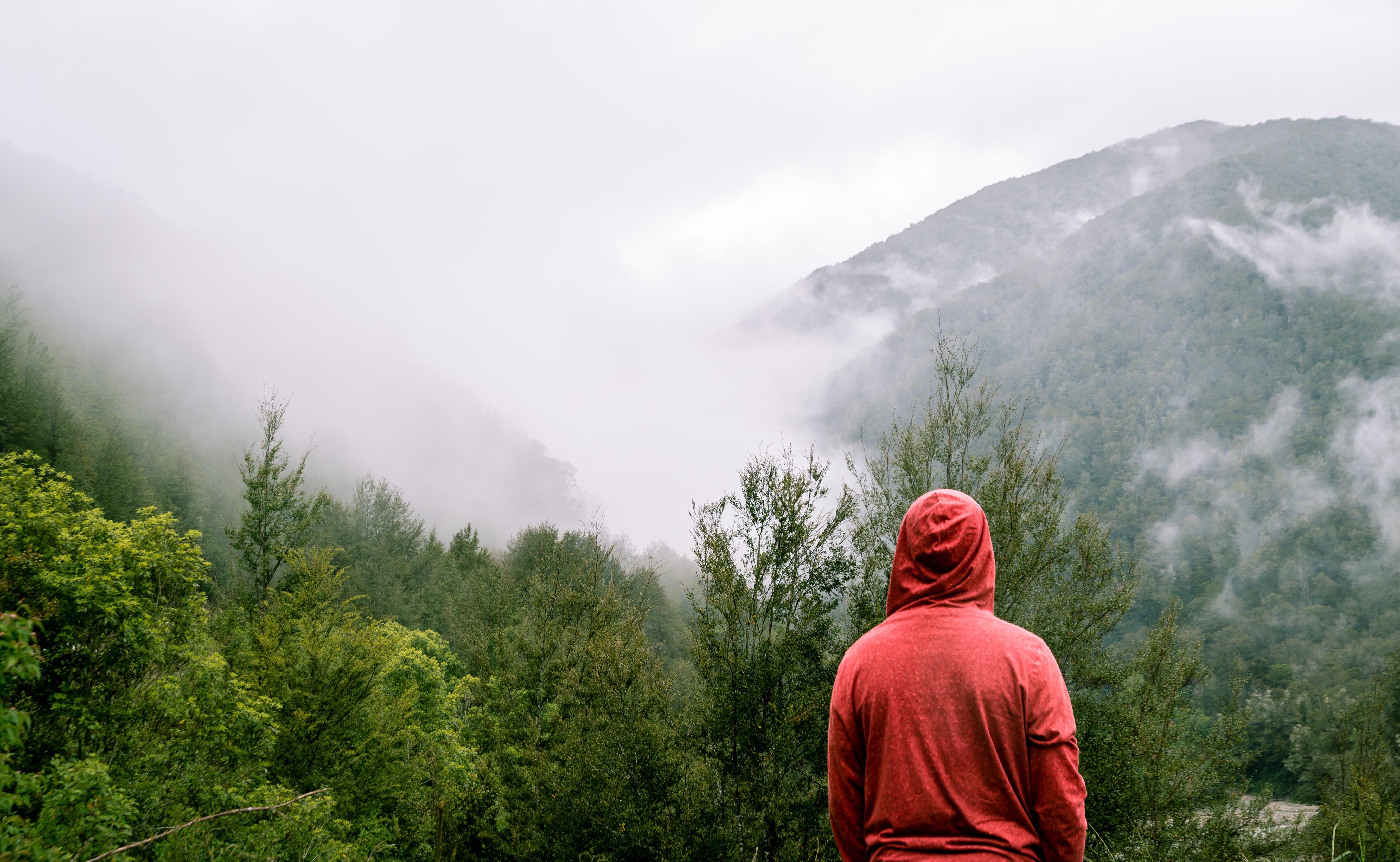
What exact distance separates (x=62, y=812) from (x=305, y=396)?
157777 mm

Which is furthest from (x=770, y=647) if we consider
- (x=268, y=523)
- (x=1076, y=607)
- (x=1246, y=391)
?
(x=1246, y=391)

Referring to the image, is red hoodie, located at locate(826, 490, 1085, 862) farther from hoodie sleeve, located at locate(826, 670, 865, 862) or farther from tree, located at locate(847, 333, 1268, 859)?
tree, located at locate(847, 333, 1268, 859)

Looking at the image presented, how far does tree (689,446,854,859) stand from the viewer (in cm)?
1405

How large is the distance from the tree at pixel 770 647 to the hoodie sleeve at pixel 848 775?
1264 centimetres

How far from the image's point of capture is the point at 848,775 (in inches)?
92.8

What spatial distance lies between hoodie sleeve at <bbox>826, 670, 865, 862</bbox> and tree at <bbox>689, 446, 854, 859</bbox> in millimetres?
12637

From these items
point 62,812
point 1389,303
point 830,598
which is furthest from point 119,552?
point 1389,303

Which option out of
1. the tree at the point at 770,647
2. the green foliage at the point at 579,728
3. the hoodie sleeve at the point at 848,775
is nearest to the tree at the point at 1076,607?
the tree at the point at 770,647

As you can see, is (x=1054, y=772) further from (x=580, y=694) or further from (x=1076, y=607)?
(x=580, y=694)

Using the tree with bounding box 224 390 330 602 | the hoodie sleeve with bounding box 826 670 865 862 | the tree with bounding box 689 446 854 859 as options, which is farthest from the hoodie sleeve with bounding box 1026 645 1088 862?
the tree with bounding box 224 390 330 602

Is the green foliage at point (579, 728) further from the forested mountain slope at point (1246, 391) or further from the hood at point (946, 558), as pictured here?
the forested mountain slope at point (1246, 391)

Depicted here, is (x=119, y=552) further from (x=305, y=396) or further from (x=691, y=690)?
(x=305, y=396)

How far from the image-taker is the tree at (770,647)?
14.1 m

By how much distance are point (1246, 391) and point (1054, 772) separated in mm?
158118
